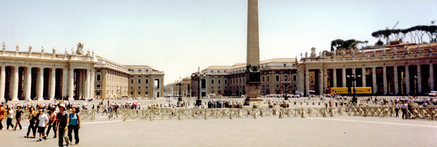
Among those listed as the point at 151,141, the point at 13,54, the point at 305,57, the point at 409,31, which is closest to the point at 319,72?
the point at 305,57

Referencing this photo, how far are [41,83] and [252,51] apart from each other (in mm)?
45069

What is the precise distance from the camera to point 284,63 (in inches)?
4040

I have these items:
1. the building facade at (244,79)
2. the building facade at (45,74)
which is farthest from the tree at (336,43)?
the building facade at (45,74)

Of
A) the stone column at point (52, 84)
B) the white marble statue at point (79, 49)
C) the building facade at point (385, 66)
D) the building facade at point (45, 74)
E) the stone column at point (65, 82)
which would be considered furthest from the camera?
the building facade at point (385, 66)

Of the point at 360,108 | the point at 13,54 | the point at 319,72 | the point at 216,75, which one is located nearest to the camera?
the point at 360,108

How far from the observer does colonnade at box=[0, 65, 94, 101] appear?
52.6 metres

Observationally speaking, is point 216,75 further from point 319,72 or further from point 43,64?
point 43,64

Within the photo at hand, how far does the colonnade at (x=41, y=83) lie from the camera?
173ft

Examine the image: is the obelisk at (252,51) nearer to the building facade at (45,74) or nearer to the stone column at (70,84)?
the building facade at (45,74)

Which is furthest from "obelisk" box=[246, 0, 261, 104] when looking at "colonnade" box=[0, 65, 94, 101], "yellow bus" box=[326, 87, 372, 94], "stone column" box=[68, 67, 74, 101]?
"yellow bus" box=[326, 87, 372, 94]

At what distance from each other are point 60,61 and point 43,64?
116 inches

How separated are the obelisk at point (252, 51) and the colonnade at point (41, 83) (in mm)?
43113

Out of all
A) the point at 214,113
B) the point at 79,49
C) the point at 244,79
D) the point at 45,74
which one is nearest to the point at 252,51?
the point at 214,113

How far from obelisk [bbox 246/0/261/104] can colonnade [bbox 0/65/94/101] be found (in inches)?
1697
